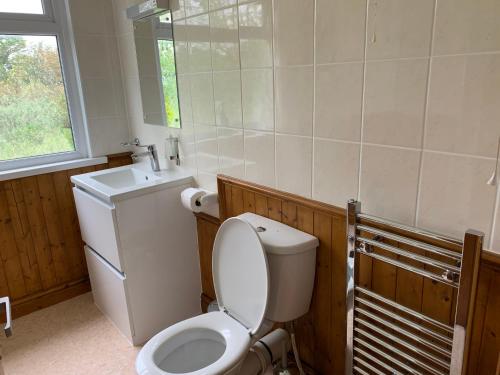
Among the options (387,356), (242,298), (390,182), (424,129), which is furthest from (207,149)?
(387,356)

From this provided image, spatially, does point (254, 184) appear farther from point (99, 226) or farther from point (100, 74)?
point (100, 74)

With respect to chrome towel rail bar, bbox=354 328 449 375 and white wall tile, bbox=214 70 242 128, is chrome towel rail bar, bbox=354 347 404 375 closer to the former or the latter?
chrome towel rail bar, bbox=354 328 449 375

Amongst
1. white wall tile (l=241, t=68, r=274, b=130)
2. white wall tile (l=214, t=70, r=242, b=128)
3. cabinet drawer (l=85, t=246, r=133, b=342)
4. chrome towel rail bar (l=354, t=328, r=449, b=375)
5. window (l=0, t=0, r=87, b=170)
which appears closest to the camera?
chrome towel rail bar (l=354, t=328, r=449, b=375)

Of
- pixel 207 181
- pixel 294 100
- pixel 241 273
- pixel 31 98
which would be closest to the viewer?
pixel 294 100

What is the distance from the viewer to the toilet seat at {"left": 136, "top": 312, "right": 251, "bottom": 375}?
4.45 ft

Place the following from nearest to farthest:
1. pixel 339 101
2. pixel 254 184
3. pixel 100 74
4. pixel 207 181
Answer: pixel 339 101 → pixel 254 184 → pixel 207 181 → pixel 100 74

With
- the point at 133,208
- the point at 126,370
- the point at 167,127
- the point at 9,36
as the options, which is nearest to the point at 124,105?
the point at 167,127

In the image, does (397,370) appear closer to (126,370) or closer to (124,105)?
(126,370)

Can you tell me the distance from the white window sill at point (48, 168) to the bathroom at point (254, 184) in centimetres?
1

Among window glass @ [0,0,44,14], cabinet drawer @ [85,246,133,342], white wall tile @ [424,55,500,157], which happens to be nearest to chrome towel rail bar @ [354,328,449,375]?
white wall tile @ [424,55,500,157]

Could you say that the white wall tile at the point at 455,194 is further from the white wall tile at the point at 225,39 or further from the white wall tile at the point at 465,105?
the white wall tile at the point at 225,39

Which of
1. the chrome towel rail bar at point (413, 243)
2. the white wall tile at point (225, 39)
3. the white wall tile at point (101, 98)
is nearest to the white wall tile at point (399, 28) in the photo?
the chrome towel rail bar at point (413, 243)

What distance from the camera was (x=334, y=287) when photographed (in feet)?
4.80

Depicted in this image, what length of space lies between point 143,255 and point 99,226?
0.29m
